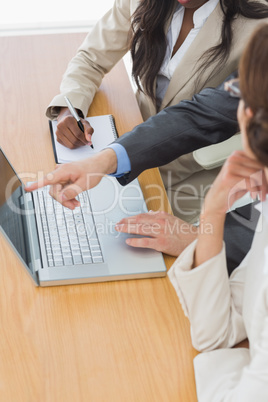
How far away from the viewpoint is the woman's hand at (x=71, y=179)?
3.86ft

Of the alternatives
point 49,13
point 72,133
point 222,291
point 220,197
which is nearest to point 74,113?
point 72,133

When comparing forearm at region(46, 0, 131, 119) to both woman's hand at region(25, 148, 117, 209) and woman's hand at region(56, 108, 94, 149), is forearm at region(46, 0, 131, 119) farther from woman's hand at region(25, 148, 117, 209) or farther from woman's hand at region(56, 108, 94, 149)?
woman's hand at region(25, 148, 117, 209)

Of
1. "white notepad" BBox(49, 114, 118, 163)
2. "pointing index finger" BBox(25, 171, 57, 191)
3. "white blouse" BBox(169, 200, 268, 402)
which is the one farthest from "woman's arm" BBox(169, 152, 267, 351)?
"white notepad" BBox(49, 114, 118, 163)

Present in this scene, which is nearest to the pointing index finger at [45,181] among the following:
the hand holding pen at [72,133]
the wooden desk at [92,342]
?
the wooden desk at [92,342]

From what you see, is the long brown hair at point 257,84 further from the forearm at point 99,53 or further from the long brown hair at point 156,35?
the forearm at point 99,53

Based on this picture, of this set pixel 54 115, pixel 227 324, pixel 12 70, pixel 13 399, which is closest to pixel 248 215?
pixel 227 324

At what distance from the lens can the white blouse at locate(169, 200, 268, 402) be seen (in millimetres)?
952

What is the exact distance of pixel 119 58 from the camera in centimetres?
175

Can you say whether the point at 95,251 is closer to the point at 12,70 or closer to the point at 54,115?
the point at 54,115

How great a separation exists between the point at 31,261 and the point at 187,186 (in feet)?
2.36

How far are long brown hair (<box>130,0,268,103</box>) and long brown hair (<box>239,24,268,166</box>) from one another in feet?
2.25

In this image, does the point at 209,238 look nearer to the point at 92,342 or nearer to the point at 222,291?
the point at 222,291

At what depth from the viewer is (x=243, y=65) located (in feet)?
2.53

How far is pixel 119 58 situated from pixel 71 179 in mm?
715
